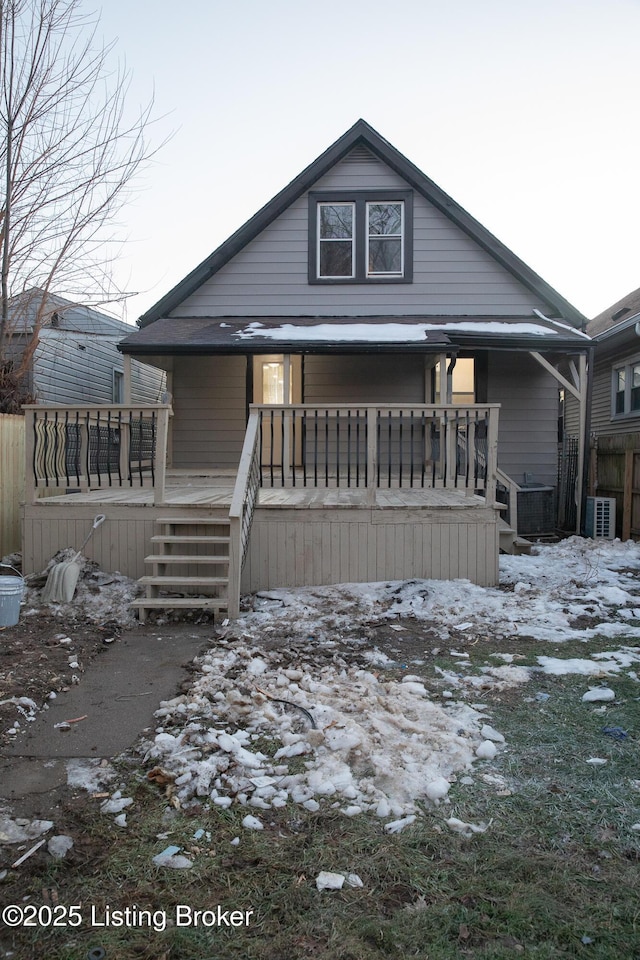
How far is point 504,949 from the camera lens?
70.5 inches

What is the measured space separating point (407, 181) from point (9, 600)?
9.76 metres

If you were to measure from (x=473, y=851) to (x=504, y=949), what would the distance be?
46cm

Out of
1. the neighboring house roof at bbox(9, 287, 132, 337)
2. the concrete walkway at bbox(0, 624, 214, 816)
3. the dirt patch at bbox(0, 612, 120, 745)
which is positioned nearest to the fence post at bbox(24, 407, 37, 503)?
the dirt patch at bbox(0, 612, 120, 745)

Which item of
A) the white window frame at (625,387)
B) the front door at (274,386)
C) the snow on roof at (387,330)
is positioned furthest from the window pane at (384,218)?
the white window frame at (625,387)

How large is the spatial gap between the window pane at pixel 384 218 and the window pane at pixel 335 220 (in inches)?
16.0

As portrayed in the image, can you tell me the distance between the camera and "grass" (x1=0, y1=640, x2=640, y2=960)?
181cm

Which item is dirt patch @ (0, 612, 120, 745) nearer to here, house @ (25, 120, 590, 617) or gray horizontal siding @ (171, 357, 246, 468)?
house @ (25, 120, 590, 617)

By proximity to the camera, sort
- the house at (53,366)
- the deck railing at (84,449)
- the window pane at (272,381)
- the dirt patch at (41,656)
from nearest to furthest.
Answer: the dirt patch at (41,656)
the deck railing at (84,449)
the house at (53,366)
the window pane at (272,381)

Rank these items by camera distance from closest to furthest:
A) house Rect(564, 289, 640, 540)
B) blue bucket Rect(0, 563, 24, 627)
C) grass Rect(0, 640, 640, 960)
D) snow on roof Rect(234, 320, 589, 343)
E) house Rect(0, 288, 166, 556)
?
grass Rect(0, 640, 640, 960) < blue bucket Rect(0, 563, 24, 627) < house Rect(0, 288, 166, 556) < snow on roof Rect(234, 320, 589, 343) < house Rect(564, 289, 640, 540)

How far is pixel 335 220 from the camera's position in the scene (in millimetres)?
11281

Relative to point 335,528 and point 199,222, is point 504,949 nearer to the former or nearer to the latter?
point 335,528

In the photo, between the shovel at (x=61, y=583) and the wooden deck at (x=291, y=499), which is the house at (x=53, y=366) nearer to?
the wooden deck at (x=291, y=499)

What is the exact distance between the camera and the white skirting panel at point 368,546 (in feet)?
21.9

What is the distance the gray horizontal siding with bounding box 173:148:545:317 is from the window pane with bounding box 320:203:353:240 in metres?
0.33
